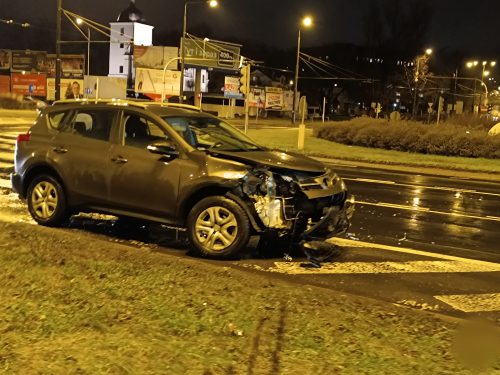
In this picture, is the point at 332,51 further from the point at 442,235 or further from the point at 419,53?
the point at 442,235

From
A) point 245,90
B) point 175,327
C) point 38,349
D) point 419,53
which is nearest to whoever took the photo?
point 38,349

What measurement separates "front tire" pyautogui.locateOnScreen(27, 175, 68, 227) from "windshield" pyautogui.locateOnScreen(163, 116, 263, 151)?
179 cm

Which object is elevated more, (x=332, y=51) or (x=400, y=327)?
(x=332, y=51)

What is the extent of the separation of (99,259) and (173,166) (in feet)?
5.04

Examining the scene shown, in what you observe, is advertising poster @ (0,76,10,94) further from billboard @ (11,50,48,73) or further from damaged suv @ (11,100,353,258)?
damaged suv @ (11,100,353,258)

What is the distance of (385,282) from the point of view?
21.5 ft

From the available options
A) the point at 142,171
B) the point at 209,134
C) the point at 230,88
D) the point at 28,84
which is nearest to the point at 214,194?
the point at 142,171

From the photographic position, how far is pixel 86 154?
798cm

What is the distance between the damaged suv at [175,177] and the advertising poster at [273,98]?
2205 inches

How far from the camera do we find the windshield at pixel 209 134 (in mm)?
7672

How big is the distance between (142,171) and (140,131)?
62cm

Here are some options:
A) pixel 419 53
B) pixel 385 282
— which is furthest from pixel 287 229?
pixel 419 53

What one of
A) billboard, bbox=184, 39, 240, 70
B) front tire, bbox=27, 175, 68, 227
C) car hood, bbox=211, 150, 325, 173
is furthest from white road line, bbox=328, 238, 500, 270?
billboard, bbox=184, 39, 240, 70

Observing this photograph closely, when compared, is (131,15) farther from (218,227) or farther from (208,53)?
(218,227)
